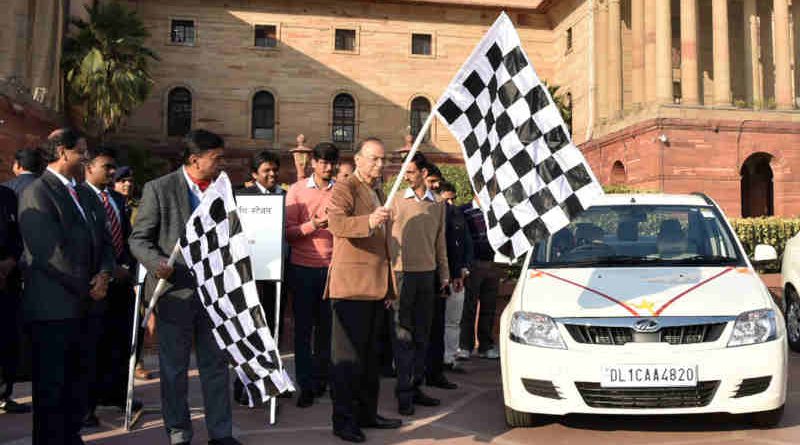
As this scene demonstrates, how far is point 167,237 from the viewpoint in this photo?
15.3ft

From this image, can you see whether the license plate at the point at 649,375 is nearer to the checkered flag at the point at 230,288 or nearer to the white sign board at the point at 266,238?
the checkered flag at the point at 230,288

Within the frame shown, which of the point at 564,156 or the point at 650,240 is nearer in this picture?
the point at 564,156

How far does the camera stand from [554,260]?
5.82 meters

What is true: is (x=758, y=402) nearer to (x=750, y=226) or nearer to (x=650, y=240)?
(x=650, y=240)

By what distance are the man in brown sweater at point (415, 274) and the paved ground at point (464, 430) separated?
32cm

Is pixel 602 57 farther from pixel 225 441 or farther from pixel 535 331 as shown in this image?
pixel 225 441

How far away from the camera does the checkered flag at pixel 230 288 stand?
4.63 m

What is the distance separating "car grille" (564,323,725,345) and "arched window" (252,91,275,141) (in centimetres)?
3378

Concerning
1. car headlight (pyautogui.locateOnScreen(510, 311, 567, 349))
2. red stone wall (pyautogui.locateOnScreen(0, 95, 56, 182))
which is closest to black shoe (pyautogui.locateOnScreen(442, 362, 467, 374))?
car headlight (pyautogui.locateOnScreen(510, 311, 567, 349))

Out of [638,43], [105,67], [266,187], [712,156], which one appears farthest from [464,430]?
[638,43]

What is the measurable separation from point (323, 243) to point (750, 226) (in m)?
14.7

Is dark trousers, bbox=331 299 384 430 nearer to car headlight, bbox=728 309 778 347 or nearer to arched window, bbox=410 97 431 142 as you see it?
car headlight, bbox=728 309 778 347

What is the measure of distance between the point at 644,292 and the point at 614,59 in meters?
32.0

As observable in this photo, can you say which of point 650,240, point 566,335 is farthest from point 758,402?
point 650,240
